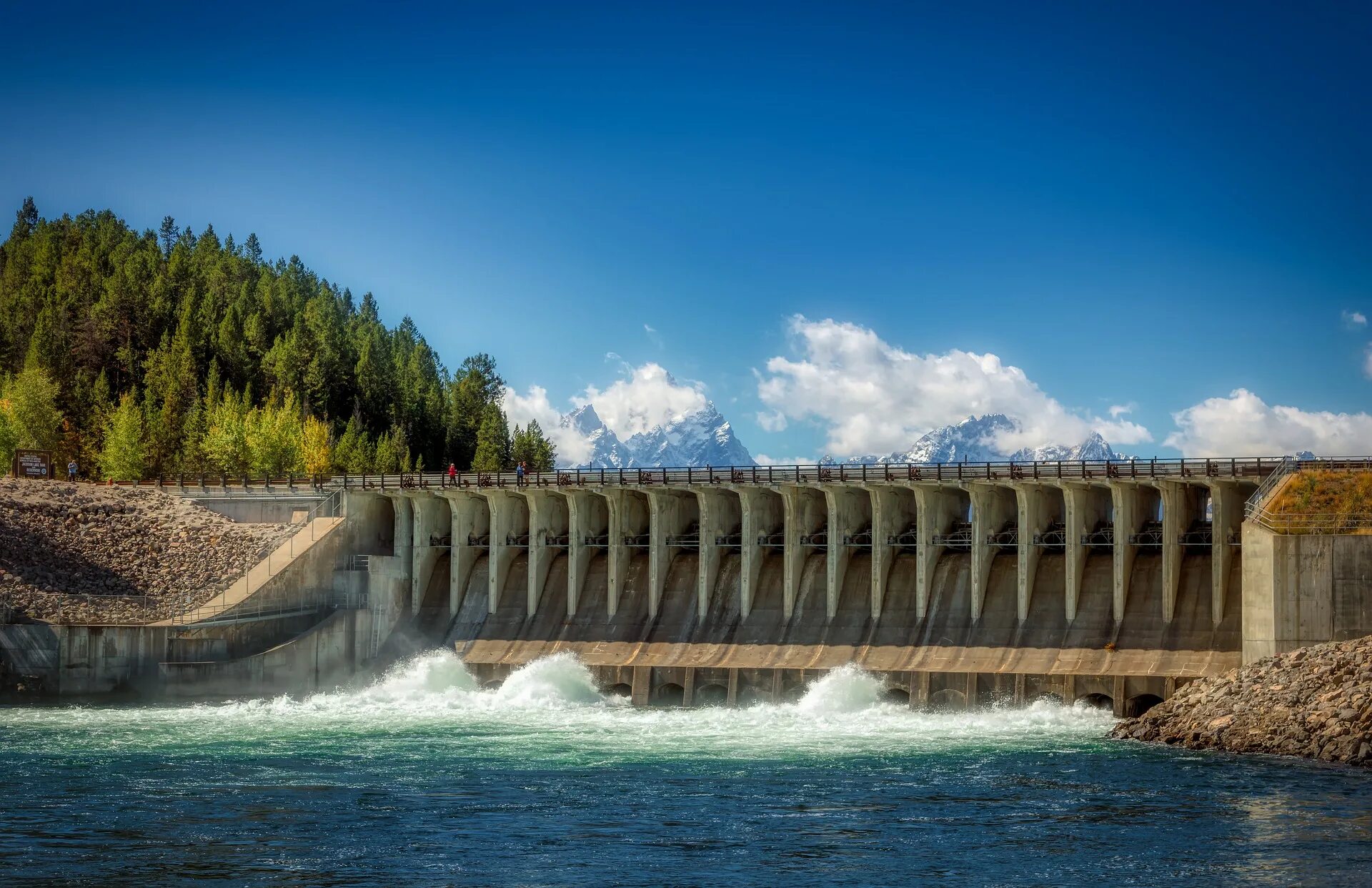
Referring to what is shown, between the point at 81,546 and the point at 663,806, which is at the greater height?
the point at 81,546

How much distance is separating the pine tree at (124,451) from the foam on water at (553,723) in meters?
56.4

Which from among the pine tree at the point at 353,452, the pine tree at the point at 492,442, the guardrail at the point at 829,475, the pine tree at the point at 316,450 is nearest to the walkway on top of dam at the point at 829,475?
the guardrail at the point at 829,475

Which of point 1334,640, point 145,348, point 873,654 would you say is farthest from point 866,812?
point 145,348

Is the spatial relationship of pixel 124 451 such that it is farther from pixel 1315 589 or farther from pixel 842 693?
pixel 1315 589

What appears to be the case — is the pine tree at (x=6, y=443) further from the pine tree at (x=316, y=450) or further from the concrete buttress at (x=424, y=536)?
the concrete buttress at (x=424, y=536)

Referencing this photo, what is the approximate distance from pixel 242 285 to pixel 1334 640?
137 meters

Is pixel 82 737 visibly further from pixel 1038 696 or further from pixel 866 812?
pixel 1038 696

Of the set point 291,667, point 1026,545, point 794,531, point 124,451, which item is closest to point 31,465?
point 291,667

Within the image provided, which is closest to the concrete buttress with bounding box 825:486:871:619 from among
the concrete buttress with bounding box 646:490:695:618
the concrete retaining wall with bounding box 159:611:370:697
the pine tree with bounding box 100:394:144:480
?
the concrete buttress with bounding box 646:490:695:618

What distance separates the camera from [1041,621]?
224 feet

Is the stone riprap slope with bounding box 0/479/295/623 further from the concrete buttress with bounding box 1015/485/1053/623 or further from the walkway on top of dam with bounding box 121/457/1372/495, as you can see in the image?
the concrete buttress with bounding box 1015/485/1053/623

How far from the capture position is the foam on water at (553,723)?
54438mm

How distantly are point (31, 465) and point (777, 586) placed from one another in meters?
46.8

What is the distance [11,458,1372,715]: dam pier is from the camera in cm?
6359
